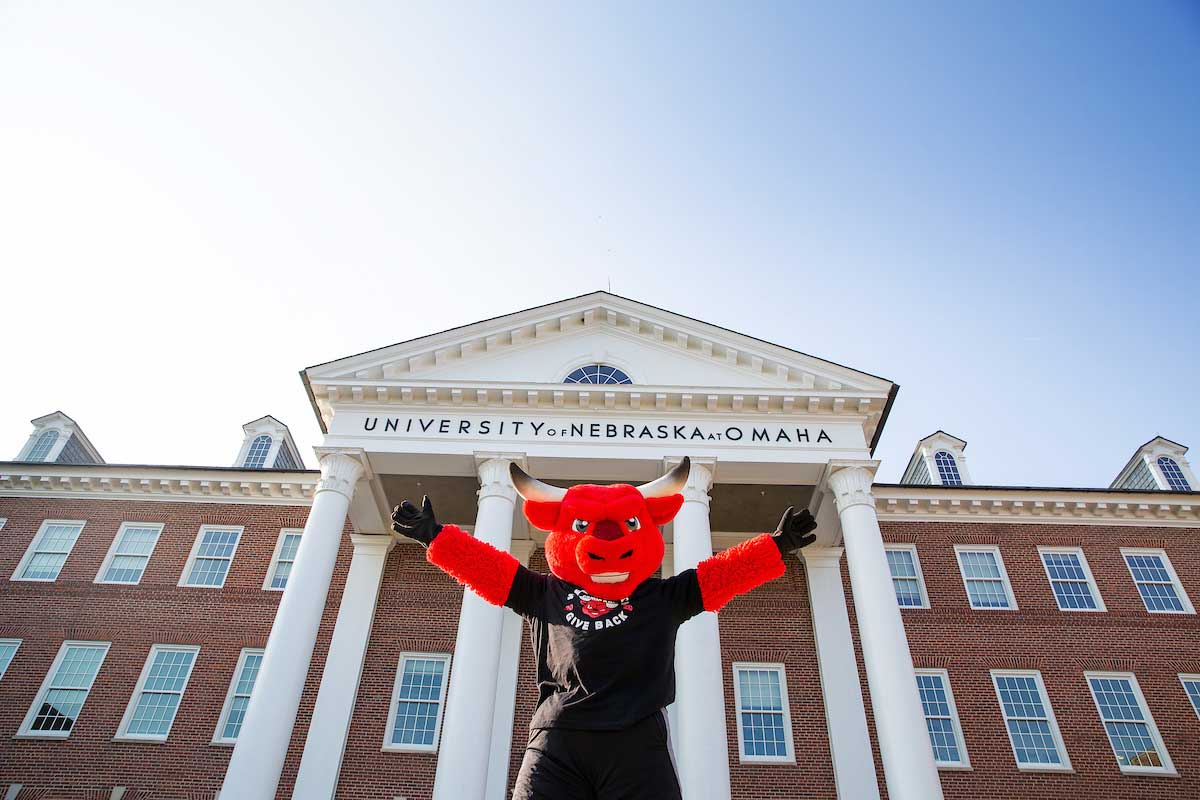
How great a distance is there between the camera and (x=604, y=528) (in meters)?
4.46

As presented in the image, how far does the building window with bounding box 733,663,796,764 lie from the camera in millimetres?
17234

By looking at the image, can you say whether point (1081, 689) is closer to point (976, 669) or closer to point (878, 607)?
point (976, 669)

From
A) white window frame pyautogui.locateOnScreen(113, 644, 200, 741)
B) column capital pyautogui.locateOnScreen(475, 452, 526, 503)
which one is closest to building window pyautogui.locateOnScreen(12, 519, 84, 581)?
white window frame pyautogui.locateOnScreen(113, 644, 200, 741)

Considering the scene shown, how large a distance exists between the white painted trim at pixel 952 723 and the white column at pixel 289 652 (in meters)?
12.7

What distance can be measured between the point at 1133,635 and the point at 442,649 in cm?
1669

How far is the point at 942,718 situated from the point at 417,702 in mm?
11954

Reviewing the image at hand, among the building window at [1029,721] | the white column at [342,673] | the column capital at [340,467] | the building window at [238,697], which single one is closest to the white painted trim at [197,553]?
the building window at [238,697]

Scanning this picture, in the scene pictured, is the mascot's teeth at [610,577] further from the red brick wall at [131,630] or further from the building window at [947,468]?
the building window at [947,468]

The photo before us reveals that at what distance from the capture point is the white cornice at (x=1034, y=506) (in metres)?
20.7

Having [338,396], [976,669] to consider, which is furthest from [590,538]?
[976,669]

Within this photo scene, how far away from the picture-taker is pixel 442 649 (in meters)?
18.7

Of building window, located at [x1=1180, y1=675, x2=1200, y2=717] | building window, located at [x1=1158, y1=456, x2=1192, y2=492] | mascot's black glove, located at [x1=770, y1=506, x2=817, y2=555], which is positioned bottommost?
mascot's black glove, located at [x1=770, y1=506, x2=817, y2=555]

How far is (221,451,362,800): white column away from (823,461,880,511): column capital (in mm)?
10028

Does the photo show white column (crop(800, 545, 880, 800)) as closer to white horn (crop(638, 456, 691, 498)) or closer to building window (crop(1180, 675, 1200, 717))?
building window (crop(1180, 675, 1200, 717))
